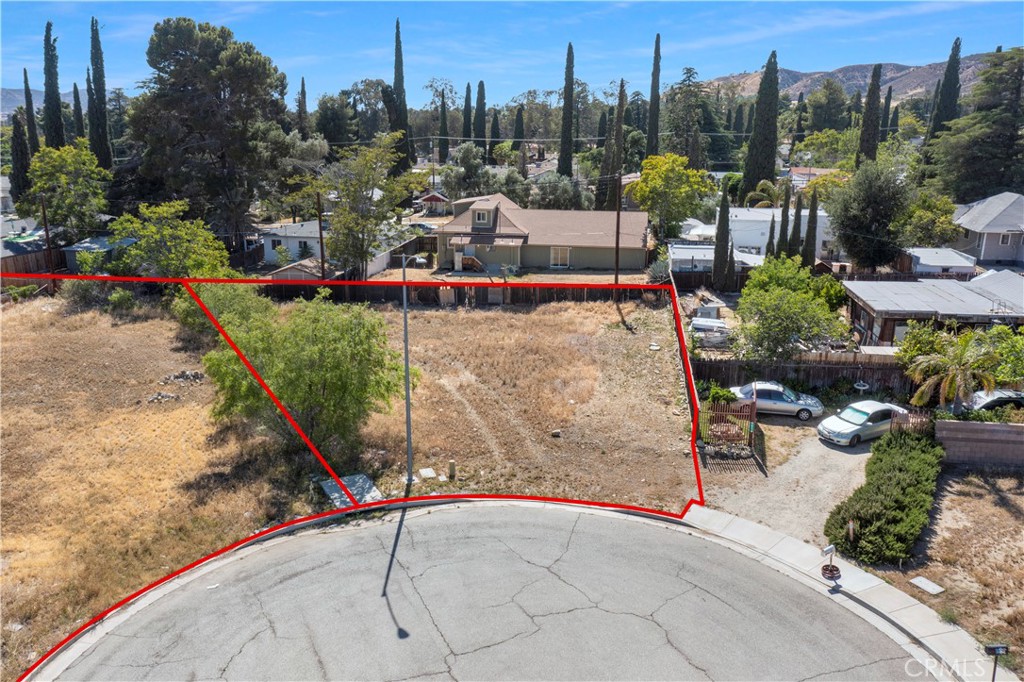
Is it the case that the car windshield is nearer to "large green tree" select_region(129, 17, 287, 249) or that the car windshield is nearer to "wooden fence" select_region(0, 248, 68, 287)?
"large green tree" select_region(129, 17, 287, 249)

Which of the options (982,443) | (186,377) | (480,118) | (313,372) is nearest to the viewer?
(982,443)

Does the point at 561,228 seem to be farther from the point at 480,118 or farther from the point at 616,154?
the point at 480,118

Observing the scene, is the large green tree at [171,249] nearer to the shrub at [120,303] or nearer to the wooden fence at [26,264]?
the shrub at [120,303]

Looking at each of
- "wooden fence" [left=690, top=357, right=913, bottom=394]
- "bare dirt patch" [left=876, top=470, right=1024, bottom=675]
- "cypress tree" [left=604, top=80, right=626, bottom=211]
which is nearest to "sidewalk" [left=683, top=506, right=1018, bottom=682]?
"bare dirt patch" [left=876, top=470, right=1024, bottom=675]

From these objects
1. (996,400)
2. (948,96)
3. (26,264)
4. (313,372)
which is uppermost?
(948,96)

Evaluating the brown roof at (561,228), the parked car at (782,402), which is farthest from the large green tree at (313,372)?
the brown roof at (561,228)

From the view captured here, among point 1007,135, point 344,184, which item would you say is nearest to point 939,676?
point 344,184

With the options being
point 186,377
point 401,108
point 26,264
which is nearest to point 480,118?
point 401,108
